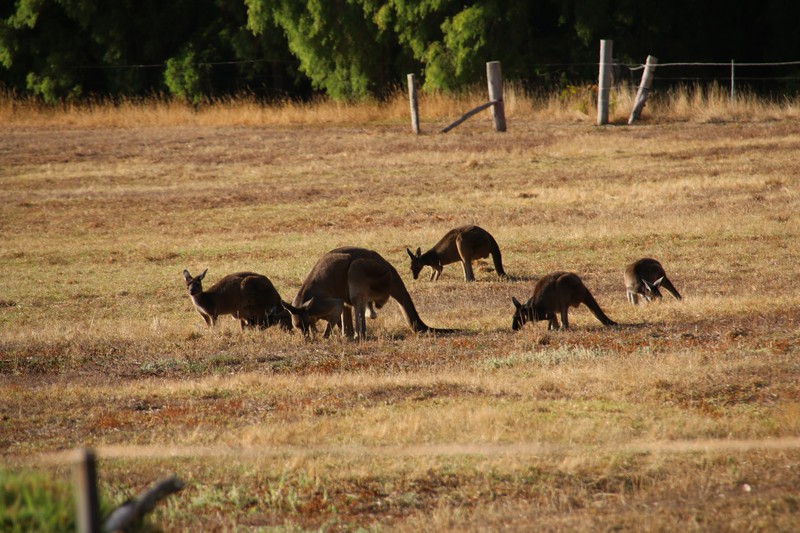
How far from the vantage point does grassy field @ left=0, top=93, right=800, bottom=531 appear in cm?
649

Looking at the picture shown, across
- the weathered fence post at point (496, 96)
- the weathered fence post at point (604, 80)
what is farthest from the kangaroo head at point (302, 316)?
the weathered fence post at point (604, 80)

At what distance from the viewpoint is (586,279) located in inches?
553

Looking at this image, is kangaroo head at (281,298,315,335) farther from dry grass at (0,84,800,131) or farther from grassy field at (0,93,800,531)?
dry grass at (0,84,800,131)

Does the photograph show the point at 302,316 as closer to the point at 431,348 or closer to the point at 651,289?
the point at 431,348

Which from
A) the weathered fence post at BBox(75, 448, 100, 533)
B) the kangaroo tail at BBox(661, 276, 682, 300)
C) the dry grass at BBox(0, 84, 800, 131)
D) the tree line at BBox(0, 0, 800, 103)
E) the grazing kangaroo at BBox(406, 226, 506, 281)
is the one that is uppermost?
the tree line at BBox(0, 0, 800, 103)

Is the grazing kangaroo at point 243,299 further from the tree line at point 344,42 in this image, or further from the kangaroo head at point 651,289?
the tree line at point 344,42

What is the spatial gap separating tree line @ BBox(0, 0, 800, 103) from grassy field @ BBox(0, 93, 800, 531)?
878 centimetres

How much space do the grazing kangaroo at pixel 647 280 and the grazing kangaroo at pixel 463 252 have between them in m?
2.25

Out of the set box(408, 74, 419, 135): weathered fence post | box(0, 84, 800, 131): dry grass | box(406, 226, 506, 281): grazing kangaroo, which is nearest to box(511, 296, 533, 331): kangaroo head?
box(406, 226, 506, 281): grazing kangaroo

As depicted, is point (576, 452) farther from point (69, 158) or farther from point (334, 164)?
point (69, 158)

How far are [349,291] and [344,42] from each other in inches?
985

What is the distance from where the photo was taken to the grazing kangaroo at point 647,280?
1220cm

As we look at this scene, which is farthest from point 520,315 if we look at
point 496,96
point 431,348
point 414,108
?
point 414,108

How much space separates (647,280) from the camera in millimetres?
12297
